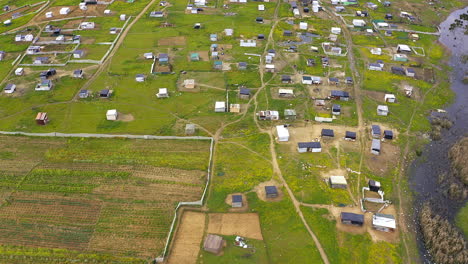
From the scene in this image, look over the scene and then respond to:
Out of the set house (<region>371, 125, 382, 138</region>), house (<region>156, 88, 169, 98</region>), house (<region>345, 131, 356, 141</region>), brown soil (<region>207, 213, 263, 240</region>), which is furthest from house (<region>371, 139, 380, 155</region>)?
house (<region>156, 88, 169, 98</region>)

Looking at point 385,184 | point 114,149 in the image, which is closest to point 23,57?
point 114,149

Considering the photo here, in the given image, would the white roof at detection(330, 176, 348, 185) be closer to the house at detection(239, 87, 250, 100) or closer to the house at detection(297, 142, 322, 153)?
A: the house at detection(297, 142, 322, 153)

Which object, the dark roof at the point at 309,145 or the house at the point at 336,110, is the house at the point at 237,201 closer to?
the dark roof at the point at 309,145

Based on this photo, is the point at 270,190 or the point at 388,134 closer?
the point at 270,190

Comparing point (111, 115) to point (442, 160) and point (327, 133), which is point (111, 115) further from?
point (442, 160)

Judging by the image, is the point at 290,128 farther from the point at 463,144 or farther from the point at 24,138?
the point at 24,138

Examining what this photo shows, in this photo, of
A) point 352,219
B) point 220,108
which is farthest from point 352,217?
point 220,108
